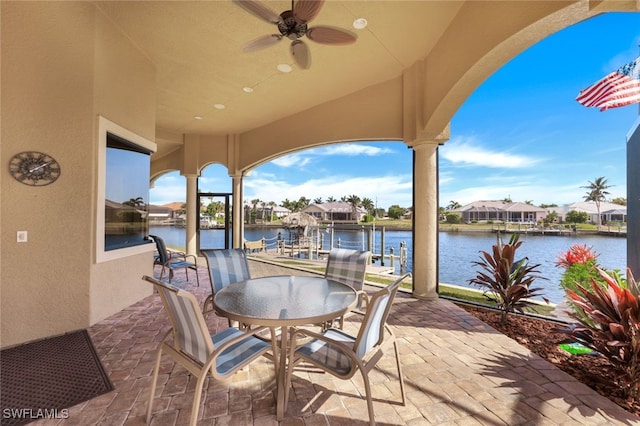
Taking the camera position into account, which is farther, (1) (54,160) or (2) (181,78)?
(2) (181,78)

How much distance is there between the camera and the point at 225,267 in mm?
2939

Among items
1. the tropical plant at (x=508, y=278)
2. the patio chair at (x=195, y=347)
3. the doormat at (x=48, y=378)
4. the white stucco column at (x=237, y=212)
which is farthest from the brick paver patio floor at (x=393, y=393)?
the white stucco column at (x=237, y=212)

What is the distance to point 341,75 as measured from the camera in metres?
4.79

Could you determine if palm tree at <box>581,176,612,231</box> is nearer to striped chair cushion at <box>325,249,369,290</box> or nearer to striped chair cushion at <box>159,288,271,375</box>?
striped chair cushion at <box>325,249,369,290</box>

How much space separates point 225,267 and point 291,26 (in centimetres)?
259

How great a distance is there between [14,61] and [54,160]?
3.40 ft

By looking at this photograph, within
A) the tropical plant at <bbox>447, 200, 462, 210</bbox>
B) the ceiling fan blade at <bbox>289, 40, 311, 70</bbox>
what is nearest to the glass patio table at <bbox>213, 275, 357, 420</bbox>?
the ceiling fan blade at <bbox>289, 40, 311, 70</bbox>

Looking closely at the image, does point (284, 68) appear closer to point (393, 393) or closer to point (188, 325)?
point (188, 325)

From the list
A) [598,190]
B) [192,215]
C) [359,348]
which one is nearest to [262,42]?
[359,348]

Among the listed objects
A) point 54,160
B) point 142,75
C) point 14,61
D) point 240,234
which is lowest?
point 240,234

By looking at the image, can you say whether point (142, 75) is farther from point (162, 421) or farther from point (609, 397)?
point (609, 397)

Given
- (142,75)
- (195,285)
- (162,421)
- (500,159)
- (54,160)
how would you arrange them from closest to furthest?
(162,421)
(54,160)
(142,75)
(195,285)
(500,159)

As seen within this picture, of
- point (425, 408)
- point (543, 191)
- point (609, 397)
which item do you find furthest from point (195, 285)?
point (543, 191)

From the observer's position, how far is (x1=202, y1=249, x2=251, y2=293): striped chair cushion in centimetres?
281
